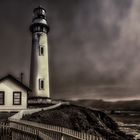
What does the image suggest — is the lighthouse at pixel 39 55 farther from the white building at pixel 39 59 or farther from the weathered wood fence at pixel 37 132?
the weathered wood fence at pixel 37 132

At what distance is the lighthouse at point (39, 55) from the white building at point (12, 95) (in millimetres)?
11403

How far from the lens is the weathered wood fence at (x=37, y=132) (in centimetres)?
1031

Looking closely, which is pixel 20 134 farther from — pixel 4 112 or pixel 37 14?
pixel 37 14

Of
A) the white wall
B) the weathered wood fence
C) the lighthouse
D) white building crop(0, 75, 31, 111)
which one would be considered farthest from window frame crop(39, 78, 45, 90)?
the weathered wood fence

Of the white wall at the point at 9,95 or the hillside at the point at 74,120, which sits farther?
the white wall at the point at 9,95

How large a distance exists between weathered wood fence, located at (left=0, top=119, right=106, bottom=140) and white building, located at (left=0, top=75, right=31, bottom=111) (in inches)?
524

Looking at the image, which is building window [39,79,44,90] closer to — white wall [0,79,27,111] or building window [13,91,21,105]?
white wall [0,79,27,111]

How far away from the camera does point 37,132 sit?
1145cm

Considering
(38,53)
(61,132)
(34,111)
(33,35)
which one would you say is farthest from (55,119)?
(33,35)


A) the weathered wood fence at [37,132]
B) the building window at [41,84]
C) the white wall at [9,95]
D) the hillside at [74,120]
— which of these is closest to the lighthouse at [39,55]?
the building window at [41,84]

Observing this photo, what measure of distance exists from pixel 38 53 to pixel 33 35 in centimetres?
352

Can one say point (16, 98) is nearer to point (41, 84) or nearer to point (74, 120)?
point (74, 120)

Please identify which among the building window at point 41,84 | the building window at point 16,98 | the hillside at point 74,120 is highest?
the building window at point 41,84

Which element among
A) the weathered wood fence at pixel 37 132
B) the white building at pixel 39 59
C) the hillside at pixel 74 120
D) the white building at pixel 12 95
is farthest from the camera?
the white building at pixel 39 59
